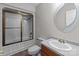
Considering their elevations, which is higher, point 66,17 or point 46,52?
point 66,17

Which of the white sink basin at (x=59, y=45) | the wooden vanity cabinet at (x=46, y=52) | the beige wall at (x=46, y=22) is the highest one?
the beige wall at (x=46, y=22)

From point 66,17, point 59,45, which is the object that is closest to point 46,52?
point 59,45

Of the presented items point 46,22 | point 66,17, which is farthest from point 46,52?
point 66,17

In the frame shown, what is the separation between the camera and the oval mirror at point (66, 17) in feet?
3.65

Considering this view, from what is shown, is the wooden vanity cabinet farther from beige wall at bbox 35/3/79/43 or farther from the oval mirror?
the oval mirror

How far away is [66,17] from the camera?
1127mm

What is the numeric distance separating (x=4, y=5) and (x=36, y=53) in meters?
0.71

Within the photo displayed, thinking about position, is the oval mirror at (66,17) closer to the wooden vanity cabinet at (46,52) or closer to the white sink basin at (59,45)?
the white sink basin at (59,45)

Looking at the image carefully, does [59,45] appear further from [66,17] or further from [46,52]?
[66,17]


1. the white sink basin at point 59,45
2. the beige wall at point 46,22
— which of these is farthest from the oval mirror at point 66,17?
the white sink basin at point 59,45

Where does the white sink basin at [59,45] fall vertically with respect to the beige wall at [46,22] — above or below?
below

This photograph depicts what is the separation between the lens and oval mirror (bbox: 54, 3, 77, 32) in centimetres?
111

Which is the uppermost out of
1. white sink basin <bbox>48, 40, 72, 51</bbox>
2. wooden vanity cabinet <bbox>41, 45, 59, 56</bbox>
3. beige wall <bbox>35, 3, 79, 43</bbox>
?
beige wall <bbox>35, 3, 79, 43</bbox>

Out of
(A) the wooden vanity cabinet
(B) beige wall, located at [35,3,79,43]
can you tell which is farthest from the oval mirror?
(A) the wooden vanity cabinet
